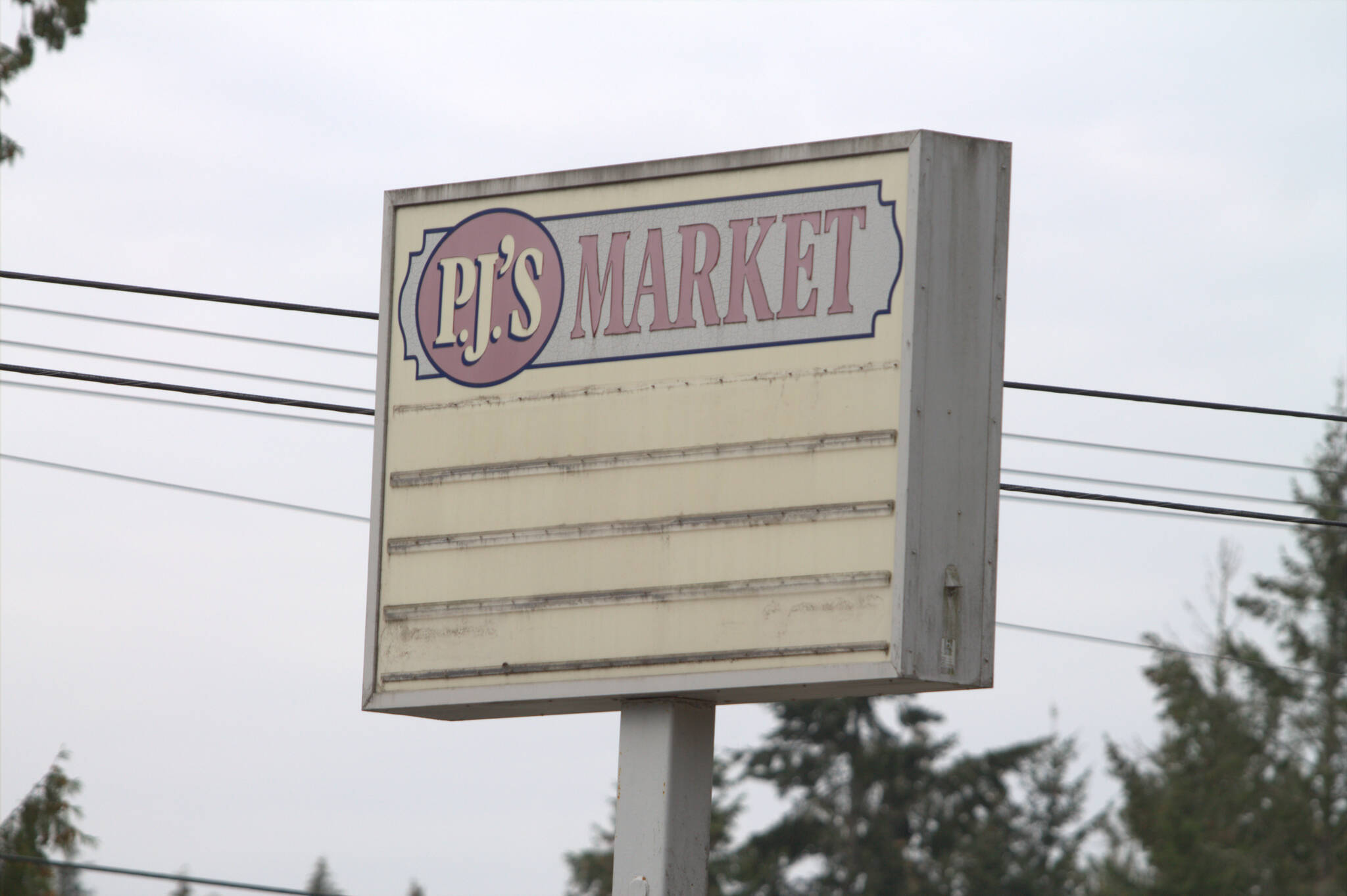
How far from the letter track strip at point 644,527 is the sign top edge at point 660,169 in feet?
5.90

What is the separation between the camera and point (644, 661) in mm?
10867

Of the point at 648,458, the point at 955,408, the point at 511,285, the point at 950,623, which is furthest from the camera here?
the point at 511,285

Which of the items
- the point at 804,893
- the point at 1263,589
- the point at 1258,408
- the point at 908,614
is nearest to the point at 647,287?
the point at 908,614

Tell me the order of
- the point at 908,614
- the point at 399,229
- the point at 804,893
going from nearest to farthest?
the point at 908,614, the point at 399,229, the point at 804,893

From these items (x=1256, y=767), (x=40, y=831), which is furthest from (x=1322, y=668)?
(x=40, y=831)

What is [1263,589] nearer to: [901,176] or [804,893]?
[804,893]

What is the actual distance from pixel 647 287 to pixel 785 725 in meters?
37.0

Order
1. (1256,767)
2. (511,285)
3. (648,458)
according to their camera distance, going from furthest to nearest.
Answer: (1256,767) < (511,285) < (648,458)

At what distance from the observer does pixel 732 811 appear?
4788cm

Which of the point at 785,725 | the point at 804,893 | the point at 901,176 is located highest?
the point at 901,176

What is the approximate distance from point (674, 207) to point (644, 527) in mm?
1686

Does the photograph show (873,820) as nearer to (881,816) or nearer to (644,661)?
(881,816)

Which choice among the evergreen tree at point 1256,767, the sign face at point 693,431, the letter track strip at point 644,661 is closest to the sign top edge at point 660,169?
the sign face at point 693,431

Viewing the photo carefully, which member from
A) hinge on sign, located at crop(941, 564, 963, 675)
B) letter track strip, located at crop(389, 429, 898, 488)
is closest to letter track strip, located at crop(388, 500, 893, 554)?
letter track strip, located at crop(389, 429, 898, 488)
